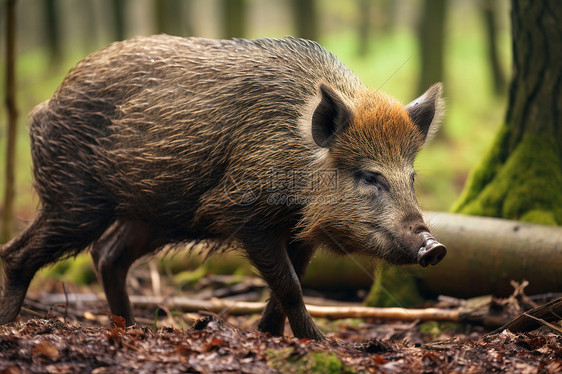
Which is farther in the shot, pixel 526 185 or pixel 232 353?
pixel 526 185

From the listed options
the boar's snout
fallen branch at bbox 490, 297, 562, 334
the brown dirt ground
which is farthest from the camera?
fallen branch at bbox 490, 297, 562, 334

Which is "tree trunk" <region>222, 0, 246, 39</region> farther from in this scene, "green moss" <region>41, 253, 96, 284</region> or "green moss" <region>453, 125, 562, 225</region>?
"green moss" <region>453, 125, 562, 225</region>

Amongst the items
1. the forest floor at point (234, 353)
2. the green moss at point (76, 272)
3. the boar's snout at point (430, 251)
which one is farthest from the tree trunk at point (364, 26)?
the forest floor at point (234, 353)

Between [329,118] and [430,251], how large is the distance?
1.41 metres

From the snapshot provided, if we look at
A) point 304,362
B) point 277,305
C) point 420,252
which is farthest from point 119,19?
point 304,362

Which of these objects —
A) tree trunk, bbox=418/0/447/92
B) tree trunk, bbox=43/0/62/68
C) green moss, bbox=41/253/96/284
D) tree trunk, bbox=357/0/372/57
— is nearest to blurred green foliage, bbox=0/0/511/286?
tree trunk, bbox=357/0/372/57

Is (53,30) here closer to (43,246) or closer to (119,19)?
(119,19)

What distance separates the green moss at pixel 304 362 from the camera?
3494 millimetres

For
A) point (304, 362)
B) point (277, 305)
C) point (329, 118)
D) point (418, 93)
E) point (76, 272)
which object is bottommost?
point (76, 272)

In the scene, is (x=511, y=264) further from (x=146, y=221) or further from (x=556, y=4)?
(x=146, y=221)

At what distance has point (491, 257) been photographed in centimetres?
598

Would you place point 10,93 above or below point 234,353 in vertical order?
above

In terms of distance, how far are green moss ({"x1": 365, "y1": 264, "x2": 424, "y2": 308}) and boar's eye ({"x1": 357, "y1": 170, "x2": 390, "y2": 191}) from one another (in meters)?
1.95

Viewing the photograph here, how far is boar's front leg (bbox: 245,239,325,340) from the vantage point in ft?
16.3
